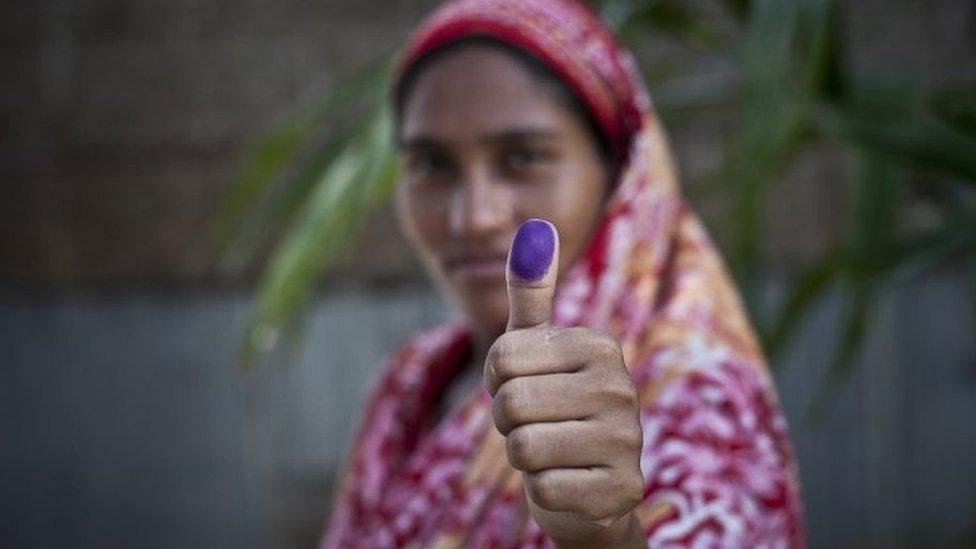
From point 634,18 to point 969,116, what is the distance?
521 mm

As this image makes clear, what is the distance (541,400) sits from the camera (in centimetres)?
83

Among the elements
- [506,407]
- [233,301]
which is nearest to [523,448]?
[506,407]

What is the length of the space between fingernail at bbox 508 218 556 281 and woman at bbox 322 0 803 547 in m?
0.32

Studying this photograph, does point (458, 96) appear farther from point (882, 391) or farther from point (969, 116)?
point (882, 391)

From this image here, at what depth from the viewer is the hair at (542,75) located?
137 centimetres

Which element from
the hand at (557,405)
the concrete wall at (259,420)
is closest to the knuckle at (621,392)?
the hand at (557,405)

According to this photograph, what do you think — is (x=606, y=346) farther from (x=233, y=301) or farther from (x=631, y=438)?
(x=233, y=301)

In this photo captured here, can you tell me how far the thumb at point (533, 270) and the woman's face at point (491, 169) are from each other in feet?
1.66

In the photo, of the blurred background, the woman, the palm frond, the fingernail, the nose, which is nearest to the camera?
the fingernail

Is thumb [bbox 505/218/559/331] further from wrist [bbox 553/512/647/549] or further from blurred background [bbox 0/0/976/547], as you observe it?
blurred background [bbox 0/0/976/547]

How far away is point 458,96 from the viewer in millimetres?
1373

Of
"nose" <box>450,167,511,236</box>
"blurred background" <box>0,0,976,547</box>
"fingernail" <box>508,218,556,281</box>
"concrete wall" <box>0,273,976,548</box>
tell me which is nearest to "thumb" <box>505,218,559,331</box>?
"fingernail" <box>508,218,556,281</box>

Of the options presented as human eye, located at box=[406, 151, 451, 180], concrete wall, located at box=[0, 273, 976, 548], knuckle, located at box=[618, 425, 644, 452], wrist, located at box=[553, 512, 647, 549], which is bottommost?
concrete wall, located at box=[0, 273, 976, 548]

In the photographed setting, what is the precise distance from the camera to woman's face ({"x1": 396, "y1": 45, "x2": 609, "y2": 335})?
4.40 ft
